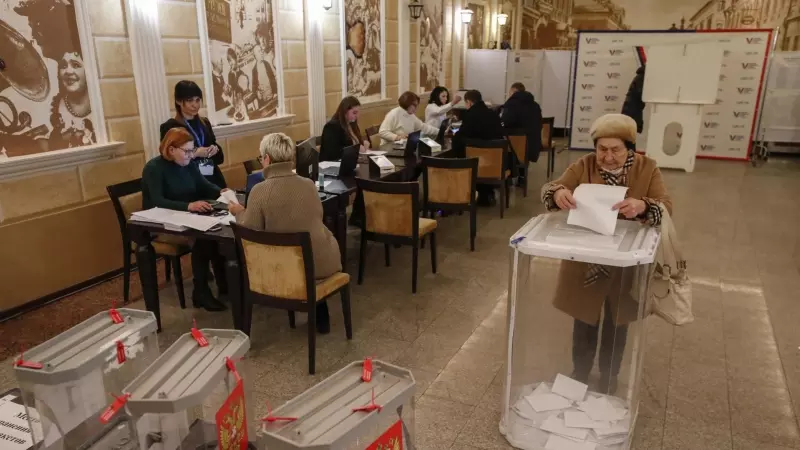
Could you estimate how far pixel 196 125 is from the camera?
4.17 metres

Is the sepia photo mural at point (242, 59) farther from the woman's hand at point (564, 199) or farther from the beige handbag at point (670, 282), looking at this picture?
the beige handbag at point (670, 282)

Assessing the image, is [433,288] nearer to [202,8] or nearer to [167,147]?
[167,147]

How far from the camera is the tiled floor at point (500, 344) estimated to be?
2641 mm

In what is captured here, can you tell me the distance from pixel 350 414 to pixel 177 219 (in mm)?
2269

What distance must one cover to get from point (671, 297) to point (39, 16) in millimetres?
3999

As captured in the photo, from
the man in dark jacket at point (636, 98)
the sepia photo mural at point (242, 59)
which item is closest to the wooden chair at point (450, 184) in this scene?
the sepia photo mural at point (242, 59)

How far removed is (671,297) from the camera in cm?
232

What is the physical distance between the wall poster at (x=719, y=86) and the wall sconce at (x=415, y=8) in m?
2.82

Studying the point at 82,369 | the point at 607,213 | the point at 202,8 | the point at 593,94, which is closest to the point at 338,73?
the point at 202,8

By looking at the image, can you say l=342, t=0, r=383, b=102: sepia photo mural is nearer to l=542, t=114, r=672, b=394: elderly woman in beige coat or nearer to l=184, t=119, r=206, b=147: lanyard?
l=184, t=119, r=206, b=147: lanyard

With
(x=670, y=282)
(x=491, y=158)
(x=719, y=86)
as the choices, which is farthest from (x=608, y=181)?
(x=719, y=86)

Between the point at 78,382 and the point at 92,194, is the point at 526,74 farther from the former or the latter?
the point at 78,382

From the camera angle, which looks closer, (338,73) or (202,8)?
(202,8)

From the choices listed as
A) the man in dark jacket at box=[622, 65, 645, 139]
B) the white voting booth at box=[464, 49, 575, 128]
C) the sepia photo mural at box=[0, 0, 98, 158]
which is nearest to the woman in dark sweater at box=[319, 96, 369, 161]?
the sepia photo mural at box=[0, 0, 98, 158]
